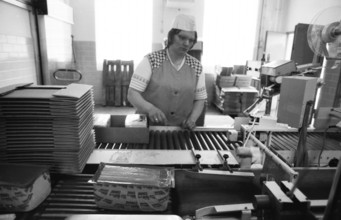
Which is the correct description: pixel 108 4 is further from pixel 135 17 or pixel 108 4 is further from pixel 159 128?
pixel 159 128

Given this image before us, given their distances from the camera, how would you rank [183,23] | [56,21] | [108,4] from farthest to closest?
[108,4], [56,21], [183,23]

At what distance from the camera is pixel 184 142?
142 centimetres

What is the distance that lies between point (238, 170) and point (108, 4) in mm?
5242

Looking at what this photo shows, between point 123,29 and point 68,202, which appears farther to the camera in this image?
point 123,29

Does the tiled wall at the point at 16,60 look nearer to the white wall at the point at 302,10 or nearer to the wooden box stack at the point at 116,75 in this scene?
the wooden box stack at the point at 116,75

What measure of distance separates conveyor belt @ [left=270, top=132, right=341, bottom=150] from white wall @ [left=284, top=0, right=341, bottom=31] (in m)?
3.47

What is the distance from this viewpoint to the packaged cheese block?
0.80m

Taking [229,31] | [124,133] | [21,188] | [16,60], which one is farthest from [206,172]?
[229,31]

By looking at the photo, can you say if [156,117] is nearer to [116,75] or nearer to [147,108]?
[147,108]

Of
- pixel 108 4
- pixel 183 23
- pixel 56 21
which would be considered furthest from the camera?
pixel 108 4

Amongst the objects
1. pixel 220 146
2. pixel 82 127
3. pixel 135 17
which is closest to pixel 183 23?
pixel 220 146

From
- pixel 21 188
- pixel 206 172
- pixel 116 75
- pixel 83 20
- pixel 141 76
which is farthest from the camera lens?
pixel 116 75

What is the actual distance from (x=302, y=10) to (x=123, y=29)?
3.93 meters

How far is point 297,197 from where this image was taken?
0.63 meters
